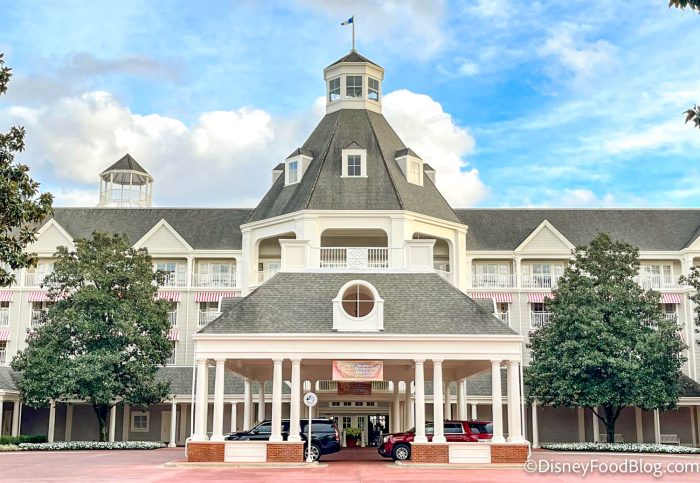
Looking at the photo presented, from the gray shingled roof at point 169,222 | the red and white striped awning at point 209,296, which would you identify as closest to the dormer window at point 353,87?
the gray shingled roof at point 169,222

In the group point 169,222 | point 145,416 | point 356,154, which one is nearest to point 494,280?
point 356,154

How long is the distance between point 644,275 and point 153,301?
3231cm

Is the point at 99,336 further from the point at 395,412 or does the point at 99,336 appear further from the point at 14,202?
the point at 14,202

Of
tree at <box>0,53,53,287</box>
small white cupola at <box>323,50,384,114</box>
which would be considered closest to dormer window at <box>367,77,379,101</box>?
small white cupola at <box>323,50,384,114</box>

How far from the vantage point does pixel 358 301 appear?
31.5 meters

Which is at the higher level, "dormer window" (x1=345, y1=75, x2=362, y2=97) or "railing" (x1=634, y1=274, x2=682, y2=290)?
"dormer window" (x1=345, y1=75, x2=362, y2=97)

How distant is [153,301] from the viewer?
46.4 meters

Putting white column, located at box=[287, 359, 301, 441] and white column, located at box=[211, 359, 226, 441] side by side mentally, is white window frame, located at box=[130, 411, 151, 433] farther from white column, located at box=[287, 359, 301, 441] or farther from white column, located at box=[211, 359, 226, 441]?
white column, located at box=[287, 359, 301, 441]

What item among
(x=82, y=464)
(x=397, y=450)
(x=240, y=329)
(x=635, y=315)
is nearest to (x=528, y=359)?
(x=635, y=315)

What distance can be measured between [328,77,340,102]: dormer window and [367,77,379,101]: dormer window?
6.60 feet

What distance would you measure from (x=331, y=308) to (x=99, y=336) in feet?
58.3

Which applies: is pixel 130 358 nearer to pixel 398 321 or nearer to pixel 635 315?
pixel 398 321

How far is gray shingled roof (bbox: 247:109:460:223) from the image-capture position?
4844cm

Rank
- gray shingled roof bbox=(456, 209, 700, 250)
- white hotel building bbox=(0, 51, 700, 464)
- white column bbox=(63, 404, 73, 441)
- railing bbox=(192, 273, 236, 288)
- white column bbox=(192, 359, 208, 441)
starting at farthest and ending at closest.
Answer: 1. railing bbox=(192, 273, 236, 288)
2. gray shingled roof bbox=(456, 209, 700, 250)
3. white column bbox=(63, 404, 73, 441)
4. white hotel building bbox=(0, 51, 700, 464)
5. white column bbox=(192, 359, 208, 441)
